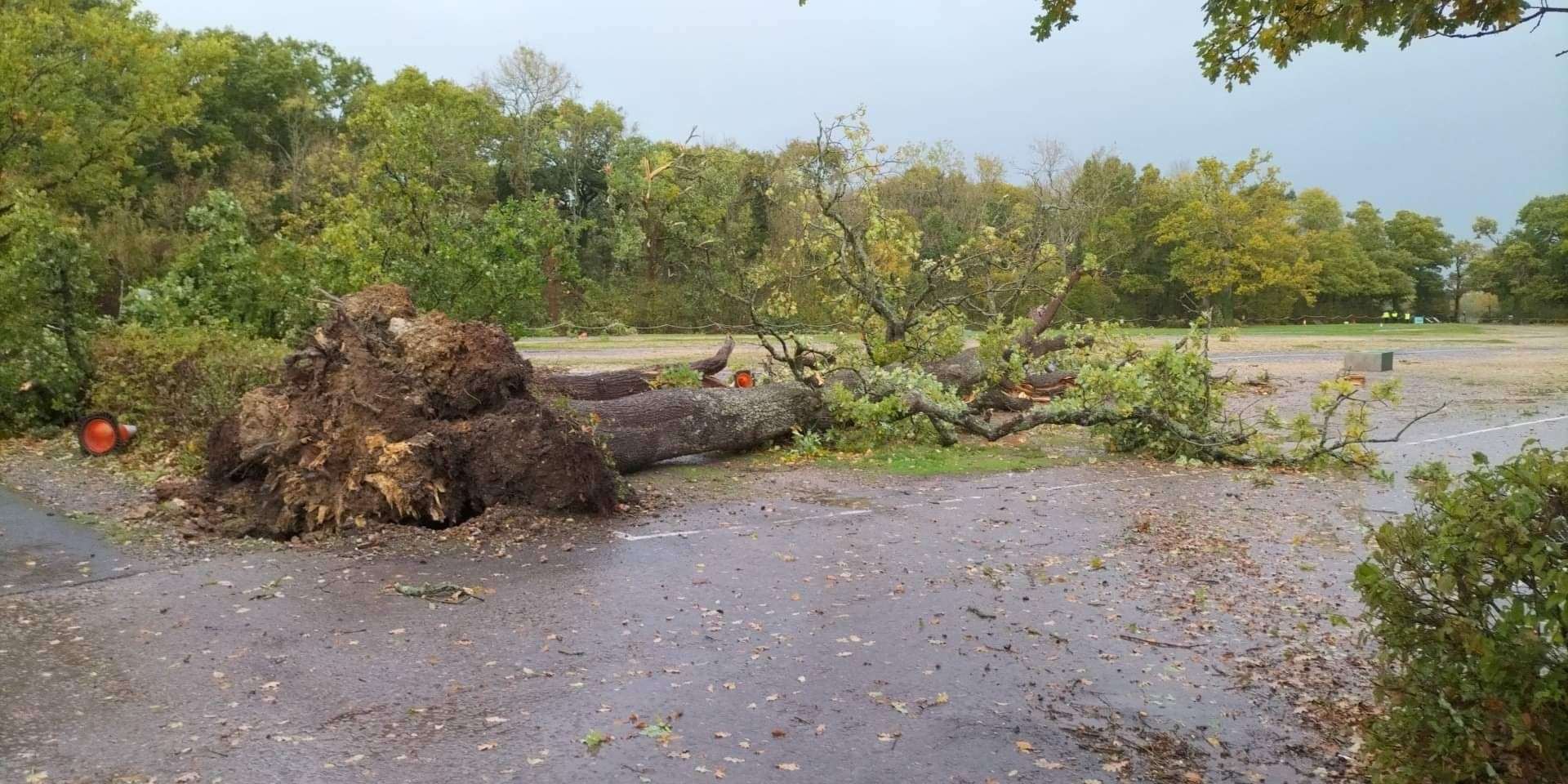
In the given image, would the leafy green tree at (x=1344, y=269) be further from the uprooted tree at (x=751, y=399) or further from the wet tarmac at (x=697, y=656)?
the wet tarmac at (x=697, y=656)

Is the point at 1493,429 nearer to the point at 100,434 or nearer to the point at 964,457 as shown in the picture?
the point at 964,457

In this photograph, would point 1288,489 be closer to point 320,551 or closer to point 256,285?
point 320,551

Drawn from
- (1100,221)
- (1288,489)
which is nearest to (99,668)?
(1288,489)

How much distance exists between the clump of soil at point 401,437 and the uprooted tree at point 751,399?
0.01 meters

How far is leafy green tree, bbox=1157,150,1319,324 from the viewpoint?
45.4 m

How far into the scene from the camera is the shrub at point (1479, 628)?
2459 millimetres

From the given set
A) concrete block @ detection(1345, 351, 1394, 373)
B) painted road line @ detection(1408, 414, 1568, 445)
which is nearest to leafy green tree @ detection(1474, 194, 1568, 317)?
concrete block @ detection(1345, 351, 1394, 373)

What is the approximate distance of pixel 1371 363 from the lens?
2069cm

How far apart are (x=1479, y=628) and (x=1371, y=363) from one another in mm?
20650

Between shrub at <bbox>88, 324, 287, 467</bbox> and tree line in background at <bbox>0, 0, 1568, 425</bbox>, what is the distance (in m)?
0.81

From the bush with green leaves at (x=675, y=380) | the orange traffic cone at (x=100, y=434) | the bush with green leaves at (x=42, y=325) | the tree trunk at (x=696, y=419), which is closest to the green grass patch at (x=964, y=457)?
the tree trunk at (x=696, y=419)

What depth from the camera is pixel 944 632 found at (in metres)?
5.00

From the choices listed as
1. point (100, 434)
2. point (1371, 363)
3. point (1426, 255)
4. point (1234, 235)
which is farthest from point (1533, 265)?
point (100, 434)

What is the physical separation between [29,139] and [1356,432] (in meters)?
23.5
